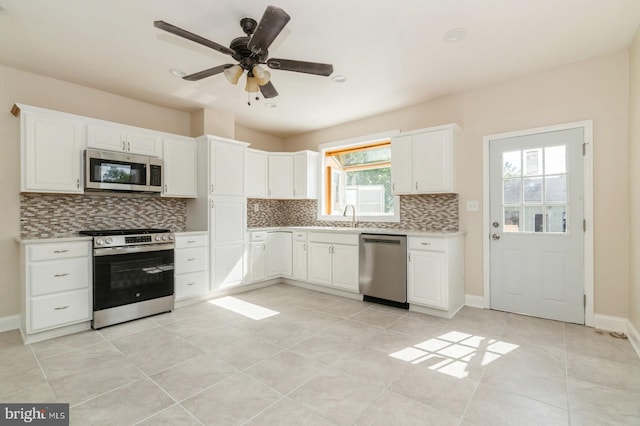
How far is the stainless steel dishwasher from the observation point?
3.68 m

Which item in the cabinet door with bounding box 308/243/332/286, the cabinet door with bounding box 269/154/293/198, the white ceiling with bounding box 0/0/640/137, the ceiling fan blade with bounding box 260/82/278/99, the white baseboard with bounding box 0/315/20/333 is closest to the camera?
the white ceiling with bounding box 0/0/640/137

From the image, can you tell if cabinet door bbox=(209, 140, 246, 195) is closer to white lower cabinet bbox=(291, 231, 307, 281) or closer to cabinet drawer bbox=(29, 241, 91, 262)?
white lower cabinet bbox=(291, 231, 307, 281)

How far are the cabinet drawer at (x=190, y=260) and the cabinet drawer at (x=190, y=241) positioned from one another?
0.18 feet

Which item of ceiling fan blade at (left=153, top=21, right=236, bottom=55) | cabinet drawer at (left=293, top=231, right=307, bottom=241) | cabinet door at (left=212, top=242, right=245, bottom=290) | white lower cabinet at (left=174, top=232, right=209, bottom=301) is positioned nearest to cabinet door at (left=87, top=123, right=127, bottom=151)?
white lower cabinet at (left=174, top=232, right=209, bottom=301)

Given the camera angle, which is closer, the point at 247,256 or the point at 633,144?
the point at 633,144

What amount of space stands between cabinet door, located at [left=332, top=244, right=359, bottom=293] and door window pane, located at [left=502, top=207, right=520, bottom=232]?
180 cm

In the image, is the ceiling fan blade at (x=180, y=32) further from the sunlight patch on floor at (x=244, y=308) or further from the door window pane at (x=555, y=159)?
the door window pane at (x=555, y=159)

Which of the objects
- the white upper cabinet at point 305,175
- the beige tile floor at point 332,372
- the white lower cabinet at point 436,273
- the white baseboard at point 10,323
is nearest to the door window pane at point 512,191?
the white lower cabinet at point 436,273

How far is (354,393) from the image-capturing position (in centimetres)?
197

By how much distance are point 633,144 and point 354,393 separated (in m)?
3.23

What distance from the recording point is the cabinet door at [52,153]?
2.96 metres

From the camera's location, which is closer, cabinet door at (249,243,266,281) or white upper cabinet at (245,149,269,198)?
cabinet door at (249,243,266,281)

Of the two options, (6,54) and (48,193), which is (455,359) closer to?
(48,193)

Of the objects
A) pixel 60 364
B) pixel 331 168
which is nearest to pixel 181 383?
pixel 60 364
